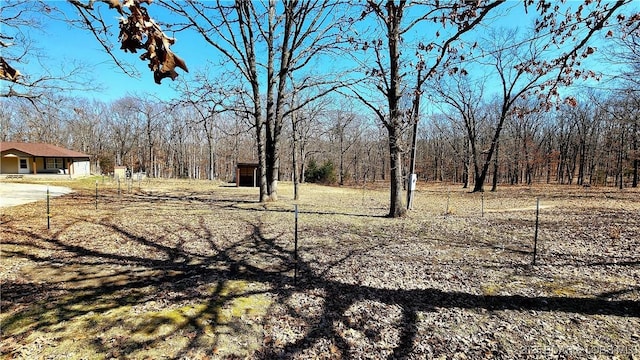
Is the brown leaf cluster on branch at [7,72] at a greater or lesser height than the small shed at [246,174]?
greater

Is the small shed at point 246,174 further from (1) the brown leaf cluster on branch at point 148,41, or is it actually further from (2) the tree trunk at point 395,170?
(1) the brown leaf cluster on branch at point 148,41

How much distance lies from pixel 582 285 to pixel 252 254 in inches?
233

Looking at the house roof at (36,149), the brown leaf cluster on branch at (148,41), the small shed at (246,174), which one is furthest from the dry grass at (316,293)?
the house roof at (36,149)

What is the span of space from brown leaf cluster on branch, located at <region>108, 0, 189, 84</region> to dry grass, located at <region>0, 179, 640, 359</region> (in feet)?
10.0

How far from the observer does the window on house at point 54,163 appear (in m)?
34.4

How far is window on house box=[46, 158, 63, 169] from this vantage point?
34.4 m

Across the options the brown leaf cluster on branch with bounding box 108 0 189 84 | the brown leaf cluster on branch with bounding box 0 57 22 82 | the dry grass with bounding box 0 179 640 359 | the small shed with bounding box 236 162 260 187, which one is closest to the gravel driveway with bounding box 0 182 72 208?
the dry grass with bounding box 0 179 640 359

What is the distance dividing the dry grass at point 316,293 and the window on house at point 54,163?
114ft

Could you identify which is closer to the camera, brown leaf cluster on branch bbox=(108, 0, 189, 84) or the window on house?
brown leaf cluster on branch bbox=(108, 0, 189, 84)

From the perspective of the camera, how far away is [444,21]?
3680 mm

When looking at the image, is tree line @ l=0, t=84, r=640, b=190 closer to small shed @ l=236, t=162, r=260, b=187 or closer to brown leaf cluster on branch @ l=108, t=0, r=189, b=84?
small shed @ l=236, t=162, r=260, b=187

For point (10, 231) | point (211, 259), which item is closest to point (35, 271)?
point (211, 259)

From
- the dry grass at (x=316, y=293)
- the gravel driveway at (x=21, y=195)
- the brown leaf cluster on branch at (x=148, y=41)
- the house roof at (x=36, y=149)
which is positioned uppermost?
the house roof at (x=36, y=149)

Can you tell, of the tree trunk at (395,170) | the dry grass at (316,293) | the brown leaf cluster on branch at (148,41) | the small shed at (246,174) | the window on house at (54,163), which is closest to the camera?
the brown leaf cluster on branch at (148,41)
